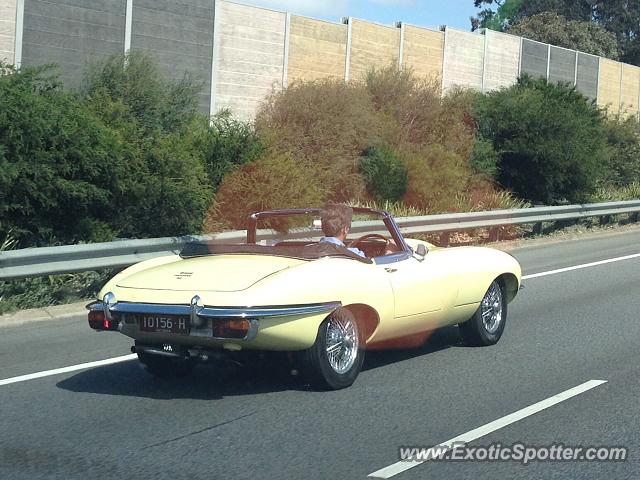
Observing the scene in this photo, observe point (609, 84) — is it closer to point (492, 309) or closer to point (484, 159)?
point (484, 159)

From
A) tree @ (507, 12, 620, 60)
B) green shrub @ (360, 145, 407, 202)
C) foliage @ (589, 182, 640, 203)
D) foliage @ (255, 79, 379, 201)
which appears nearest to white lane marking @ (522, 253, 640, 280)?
green shrub @ (360, 145, 407, 202)

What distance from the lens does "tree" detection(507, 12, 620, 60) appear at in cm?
5394

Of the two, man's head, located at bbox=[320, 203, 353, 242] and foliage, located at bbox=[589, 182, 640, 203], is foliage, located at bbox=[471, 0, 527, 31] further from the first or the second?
man's head, located at bbox=[320, 203, 353, 242]

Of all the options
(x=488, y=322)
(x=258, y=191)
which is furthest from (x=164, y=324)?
(x=258, y=191)

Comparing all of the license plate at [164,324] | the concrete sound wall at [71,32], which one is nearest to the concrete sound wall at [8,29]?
the concrete sound wall at [71,32]

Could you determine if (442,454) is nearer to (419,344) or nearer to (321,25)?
(419,344)

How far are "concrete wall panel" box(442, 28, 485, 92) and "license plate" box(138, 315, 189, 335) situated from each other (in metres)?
26.3

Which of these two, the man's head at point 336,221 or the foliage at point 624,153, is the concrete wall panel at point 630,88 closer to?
the foliage at point 624,153

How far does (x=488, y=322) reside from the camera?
356 inches

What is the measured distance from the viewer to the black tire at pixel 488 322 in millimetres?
8852

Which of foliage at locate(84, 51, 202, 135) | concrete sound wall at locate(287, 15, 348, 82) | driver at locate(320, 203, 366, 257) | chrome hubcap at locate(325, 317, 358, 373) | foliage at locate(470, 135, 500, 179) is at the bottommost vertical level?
chrome hubcap at locate(325, 317, 358, 373)

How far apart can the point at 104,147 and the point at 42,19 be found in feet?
29.2

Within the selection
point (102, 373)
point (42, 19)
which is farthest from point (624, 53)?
point (102, 373)

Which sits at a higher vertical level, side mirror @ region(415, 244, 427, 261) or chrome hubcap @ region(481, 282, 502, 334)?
side mirror @ region(415, 244, 427, 261)
